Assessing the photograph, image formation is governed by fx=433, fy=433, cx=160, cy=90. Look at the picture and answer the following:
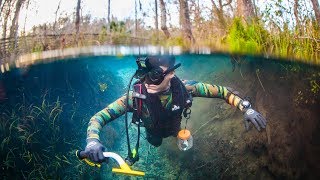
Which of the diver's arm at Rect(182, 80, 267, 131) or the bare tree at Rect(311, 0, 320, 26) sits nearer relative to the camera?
the diver's arm at Rect(182, 80, 267, 131)

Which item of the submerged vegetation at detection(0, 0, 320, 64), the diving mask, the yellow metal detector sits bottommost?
the yellow metal detector

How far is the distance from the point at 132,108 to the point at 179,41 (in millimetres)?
1269

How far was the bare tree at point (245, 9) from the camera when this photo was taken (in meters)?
7.39

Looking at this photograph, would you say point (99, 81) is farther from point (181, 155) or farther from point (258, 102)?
point (258, 102)

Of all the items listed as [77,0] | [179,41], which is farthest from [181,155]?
[77,0]

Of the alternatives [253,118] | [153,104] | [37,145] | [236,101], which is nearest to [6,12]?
[37,145]

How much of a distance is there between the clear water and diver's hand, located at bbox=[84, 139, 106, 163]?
139 millimetres

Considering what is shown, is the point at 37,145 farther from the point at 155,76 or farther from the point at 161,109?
the point at 155,76

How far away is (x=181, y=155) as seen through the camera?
6.16m

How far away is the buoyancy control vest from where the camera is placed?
597 centimetres

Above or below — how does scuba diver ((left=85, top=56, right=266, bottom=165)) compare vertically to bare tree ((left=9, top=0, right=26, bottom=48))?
below

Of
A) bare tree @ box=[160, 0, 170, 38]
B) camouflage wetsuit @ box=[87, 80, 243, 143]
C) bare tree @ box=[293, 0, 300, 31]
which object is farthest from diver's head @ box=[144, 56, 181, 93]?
bare tree @ box=[293, 0, 300, 31]

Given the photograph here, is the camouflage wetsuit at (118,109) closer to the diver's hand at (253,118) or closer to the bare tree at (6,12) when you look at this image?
the diver's hand at (253,118)

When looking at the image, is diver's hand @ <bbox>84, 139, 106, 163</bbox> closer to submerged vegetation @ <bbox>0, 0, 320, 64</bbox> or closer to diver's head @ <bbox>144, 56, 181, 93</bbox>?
diver's head @ <bbox>144, 56, 181, 93</bbox>
